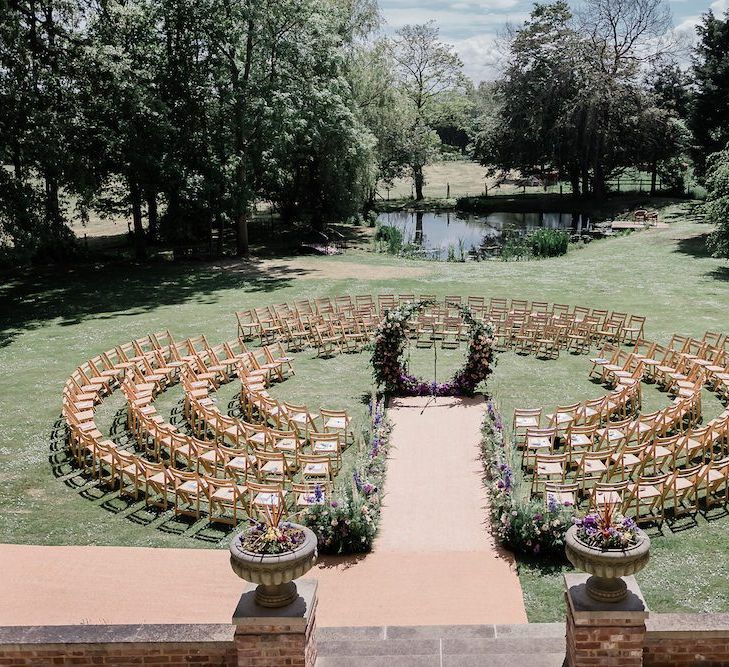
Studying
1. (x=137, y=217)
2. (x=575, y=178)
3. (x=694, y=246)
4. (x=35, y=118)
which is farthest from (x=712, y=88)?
(x=35, y=118)

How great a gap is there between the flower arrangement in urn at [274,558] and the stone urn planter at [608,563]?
7.44 feet

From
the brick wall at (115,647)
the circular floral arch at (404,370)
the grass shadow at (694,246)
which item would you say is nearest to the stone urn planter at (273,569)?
the brick wall at (115,647)

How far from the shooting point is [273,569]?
6.14m

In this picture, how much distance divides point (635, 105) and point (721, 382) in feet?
145

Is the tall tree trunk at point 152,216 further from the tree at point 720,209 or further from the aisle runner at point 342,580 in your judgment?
the aisle runner at point 342,580

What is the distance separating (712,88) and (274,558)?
4597 cm

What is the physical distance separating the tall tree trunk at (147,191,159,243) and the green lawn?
3695mm

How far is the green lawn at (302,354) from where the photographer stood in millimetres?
11133

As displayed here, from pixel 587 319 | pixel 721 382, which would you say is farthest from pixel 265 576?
pixel 587 319

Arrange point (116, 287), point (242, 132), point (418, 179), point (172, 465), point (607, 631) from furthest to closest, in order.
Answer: point (418, 179) < point (242, 132) < point (116, 287) < point (172, 465) < point (607, 631)

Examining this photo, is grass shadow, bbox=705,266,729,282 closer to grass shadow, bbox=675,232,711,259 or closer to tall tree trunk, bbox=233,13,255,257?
grass shadow, bbox=675,232,711,259

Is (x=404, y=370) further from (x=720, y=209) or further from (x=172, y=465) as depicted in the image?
(x=720, y=209)

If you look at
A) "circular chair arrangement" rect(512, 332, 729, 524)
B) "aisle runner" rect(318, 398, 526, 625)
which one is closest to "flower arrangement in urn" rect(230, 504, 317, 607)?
"aisle runner" rect(318, 398, 526, 625)

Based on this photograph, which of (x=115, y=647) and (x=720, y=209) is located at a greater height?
(x=720, y=209)
